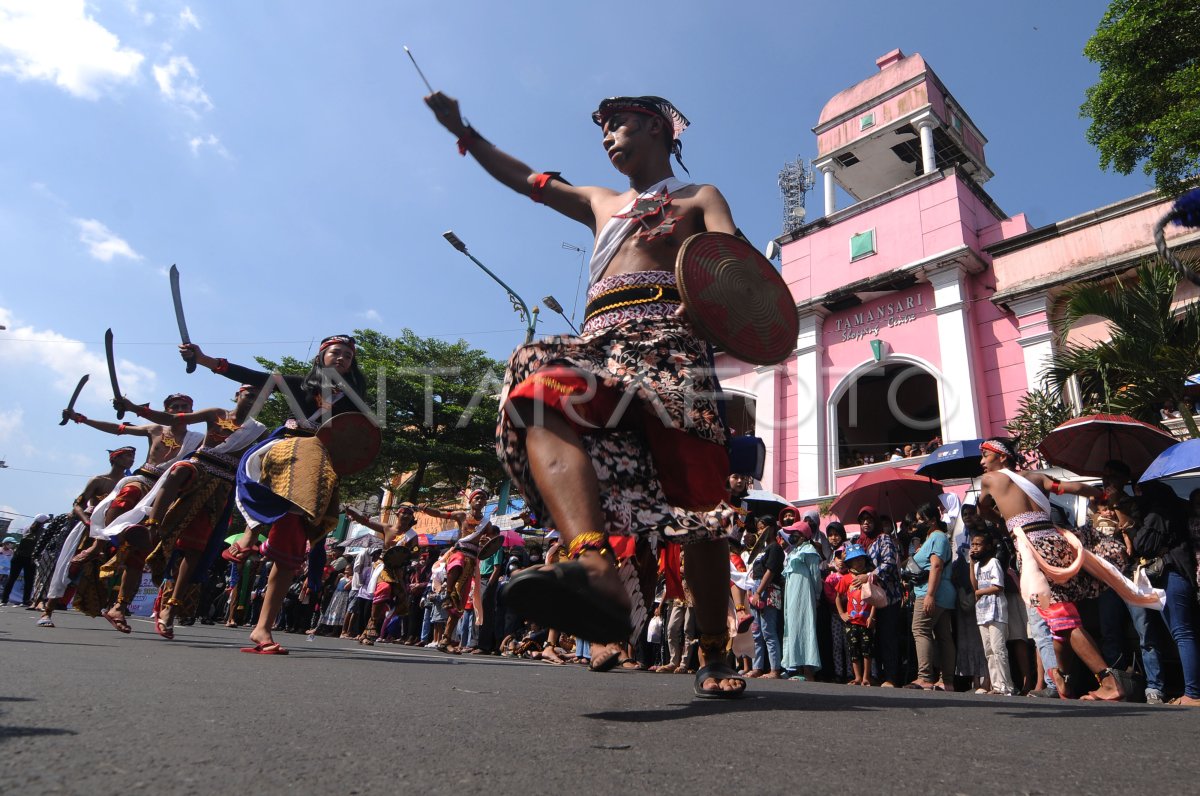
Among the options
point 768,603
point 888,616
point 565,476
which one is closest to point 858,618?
point 888,616

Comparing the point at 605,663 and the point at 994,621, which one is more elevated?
the point at 994,621

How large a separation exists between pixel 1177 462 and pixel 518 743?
6.20m

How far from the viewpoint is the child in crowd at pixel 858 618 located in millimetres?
6562

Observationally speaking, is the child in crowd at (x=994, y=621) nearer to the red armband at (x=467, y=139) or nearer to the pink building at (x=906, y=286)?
the red armband at (x=467, y=139)

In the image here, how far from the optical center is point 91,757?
3.51 ft

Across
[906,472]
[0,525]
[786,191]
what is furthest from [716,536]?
[0,525]

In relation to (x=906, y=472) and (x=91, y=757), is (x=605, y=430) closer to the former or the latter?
(x=91, y=757)

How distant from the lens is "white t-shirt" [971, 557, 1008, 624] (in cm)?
594

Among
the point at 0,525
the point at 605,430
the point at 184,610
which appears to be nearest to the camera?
the point at 605,430

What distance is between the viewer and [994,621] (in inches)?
233

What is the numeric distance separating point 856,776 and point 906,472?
1075cm

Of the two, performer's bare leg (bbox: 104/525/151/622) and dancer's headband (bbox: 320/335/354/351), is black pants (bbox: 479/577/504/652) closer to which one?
performer's bare leg (bbox: 104/525/151/622)

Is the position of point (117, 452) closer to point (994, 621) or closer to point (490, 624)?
point (490, 624)

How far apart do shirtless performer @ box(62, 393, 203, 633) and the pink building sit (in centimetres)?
956
